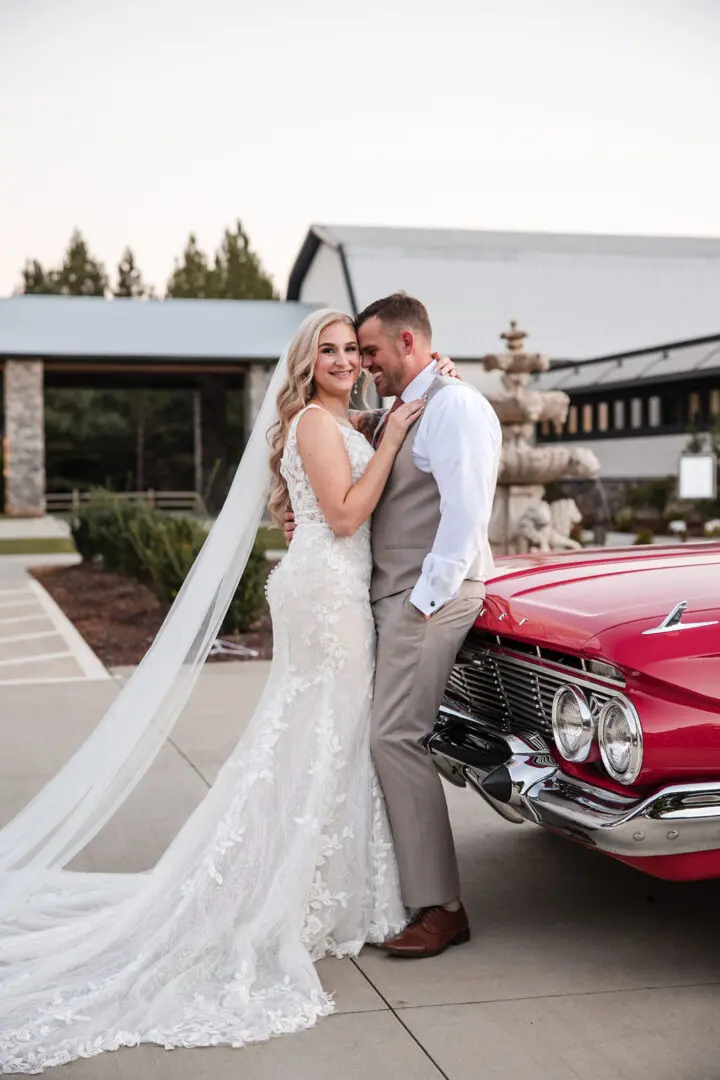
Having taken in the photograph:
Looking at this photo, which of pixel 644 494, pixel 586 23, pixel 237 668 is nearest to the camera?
pixel 237 668

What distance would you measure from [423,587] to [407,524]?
9.7 inches

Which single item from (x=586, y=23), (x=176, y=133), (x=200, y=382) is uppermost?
(x=176, y=133)

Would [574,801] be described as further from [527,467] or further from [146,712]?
[527,467]

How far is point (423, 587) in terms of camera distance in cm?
363

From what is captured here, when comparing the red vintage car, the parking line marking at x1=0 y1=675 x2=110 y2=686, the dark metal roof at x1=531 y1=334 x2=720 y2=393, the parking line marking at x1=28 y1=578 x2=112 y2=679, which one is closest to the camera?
the red vintage car

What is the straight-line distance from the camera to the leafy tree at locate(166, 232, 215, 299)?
73.1m

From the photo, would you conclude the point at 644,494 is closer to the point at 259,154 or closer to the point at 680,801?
the point at 259,154

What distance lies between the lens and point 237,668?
898cm

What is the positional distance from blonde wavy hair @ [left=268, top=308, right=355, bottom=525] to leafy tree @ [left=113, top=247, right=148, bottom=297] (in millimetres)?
73256

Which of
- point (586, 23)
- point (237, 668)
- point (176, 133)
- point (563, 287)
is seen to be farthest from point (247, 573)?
point (563, 287)

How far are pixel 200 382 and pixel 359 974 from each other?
108ft

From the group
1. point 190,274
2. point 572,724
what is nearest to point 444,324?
point 572,724

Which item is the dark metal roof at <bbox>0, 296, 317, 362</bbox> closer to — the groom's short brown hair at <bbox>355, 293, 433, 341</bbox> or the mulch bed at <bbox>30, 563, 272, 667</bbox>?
the mulch bed at <bbox>30, 563, 272, 667</bbox>

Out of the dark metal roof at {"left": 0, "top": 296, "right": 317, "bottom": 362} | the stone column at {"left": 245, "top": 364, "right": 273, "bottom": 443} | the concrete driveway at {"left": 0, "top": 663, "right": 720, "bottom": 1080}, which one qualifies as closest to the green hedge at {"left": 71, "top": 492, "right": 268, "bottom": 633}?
the concrete driveway at {"left": 0, "top": 663, "right": 720, "bottom": 1080}
